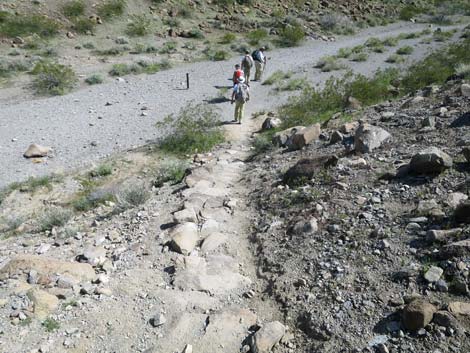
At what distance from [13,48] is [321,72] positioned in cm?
1607

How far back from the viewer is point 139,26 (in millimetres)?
27250

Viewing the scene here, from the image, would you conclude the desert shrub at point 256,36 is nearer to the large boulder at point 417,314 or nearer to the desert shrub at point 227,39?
the desert shrub at point 227,39

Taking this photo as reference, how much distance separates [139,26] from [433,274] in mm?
26431

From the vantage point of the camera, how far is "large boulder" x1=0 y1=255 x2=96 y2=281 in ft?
19.5

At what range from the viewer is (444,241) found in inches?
202

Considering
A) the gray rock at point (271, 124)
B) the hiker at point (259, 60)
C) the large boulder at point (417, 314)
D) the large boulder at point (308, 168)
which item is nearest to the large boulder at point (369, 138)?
the large boulder at point (308, 168)

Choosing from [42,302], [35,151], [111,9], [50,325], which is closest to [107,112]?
[35,151]

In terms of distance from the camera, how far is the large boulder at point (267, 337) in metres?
4.58

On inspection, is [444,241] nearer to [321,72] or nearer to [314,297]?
[314,297]

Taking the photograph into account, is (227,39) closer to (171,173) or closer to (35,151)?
(35,151)

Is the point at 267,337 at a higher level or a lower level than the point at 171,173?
higher

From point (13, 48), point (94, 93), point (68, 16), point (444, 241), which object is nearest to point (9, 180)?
point (94, 93)

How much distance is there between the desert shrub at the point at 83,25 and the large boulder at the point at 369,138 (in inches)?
870

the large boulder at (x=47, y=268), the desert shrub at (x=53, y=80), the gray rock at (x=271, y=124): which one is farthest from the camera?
the desert shrub at (x=53, y=80)
